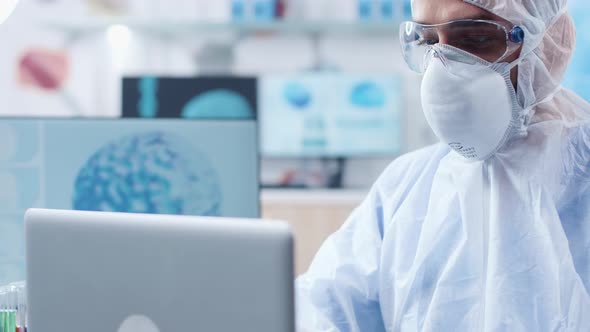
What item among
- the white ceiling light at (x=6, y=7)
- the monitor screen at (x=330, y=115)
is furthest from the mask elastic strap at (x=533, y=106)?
the monitor screen at (x=330, y=115)

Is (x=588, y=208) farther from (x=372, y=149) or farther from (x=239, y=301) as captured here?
(x=372, y=149)

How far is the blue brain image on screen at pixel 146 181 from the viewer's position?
1.20 metres

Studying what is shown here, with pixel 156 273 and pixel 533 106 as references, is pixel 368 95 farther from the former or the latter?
pixel 156 273

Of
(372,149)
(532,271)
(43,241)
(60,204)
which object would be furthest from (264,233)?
(372,149)

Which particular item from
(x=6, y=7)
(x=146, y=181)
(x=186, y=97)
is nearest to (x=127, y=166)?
(x=146, y=181)

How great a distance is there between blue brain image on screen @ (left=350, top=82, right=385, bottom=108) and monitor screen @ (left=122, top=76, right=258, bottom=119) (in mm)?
952

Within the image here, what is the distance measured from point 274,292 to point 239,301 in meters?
0.04

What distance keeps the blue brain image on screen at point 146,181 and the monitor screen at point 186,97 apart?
20cm

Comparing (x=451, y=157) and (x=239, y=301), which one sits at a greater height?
(x=451, y=157)

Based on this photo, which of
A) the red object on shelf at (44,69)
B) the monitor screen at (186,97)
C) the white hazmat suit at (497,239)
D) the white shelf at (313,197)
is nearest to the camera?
the white hazmat suit at (497,239)

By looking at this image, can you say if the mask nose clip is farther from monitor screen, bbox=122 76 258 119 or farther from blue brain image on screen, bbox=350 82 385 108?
blue brain image on screen, bbox=350 82 385 108

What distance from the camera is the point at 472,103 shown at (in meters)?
1.06

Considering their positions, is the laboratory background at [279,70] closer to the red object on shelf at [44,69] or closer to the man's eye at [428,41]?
the red object on shelf at [44,69]

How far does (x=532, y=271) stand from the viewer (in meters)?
1.03
